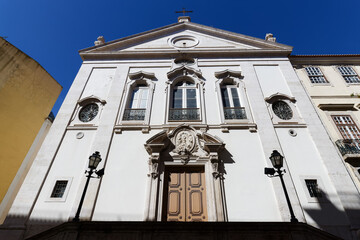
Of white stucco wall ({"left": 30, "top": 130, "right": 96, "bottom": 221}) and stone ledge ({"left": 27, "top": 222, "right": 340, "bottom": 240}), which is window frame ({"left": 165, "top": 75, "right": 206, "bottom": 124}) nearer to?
white stucco wall ({"left": 30, "top": 130, "right": 96, "bottom": 221})

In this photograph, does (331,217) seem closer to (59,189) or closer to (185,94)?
(185,94)

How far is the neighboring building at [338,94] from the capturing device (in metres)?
8.43

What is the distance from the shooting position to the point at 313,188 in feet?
24.2

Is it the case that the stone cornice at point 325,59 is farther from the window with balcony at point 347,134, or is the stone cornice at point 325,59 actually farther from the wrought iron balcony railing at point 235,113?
the wrought iron balcony railing at point 235,113

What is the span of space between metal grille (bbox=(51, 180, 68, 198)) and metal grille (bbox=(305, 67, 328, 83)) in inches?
515

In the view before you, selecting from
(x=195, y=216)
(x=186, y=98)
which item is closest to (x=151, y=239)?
(x=195, y=216)

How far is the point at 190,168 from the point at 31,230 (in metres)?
5.61

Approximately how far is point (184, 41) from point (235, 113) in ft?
23.6

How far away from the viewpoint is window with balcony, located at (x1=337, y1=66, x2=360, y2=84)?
11.4 meters

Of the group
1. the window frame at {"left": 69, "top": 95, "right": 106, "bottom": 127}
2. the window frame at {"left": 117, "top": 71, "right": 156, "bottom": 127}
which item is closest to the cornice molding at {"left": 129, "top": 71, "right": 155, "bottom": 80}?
the window frame at {"left": 117, "top": 71, "right": 156, "bottom": 127}

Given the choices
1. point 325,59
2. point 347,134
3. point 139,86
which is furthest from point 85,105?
point 325,59

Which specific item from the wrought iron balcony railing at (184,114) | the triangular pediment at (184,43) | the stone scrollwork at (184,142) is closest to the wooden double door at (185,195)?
the stone scrollwork at (184,142)

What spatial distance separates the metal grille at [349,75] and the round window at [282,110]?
463cm

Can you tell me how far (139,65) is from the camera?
39.7 ft
